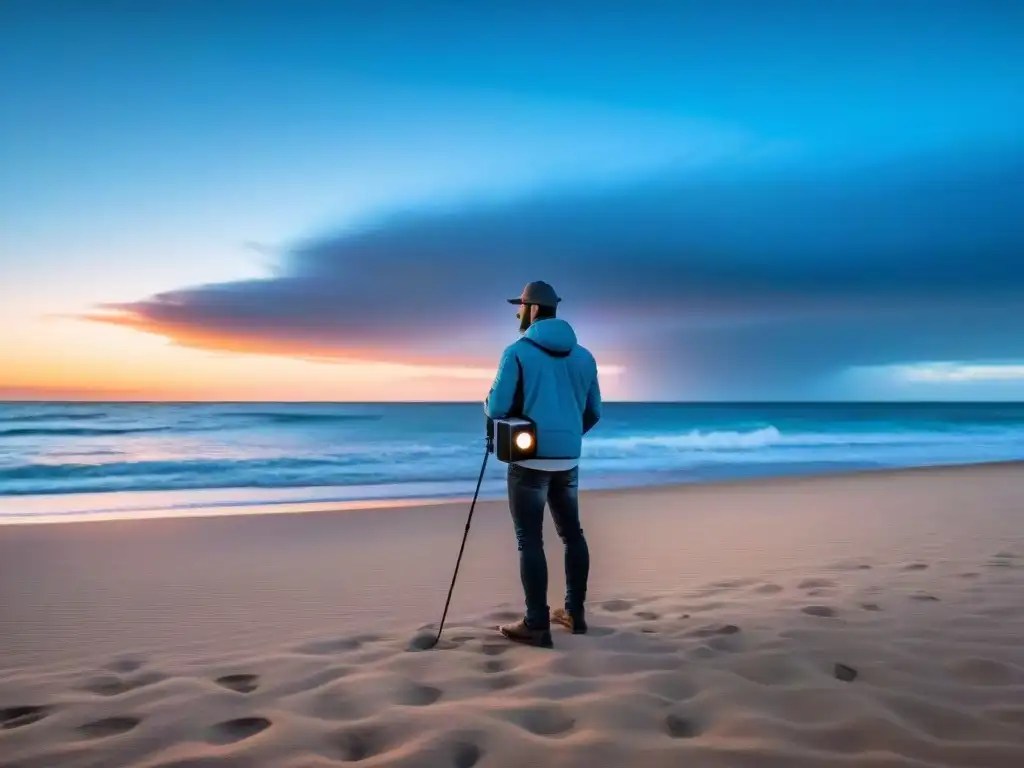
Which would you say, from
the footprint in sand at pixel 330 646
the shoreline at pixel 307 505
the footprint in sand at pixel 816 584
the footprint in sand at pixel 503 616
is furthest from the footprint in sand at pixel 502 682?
the shoreline at pixel 307 505

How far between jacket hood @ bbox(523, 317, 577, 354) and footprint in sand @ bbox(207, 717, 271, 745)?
2169 mm

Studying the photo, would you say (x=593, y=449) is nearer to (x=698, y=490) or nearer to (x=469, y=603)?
(x=698, y=490)

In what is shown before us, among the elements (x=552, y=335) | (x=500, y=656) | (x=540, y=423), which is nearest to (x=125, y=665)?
(x=500, y=656)

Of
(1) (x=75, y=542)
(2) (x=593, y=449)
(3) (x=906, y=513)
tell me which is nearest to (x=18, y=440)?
(2) (x=593, y=449)

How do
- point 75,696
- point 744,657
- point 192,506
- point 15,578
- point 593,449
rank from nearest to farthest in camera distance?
point 75,696, point 744,657, point 15,578, point 192,506, point 593,449

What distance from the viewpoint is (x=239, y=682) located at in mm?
3385

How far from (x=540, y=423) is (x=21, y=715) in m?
2.60

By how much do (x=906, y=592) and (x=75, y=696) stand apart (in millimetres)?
4842

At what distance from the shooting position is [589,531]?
29.4ft

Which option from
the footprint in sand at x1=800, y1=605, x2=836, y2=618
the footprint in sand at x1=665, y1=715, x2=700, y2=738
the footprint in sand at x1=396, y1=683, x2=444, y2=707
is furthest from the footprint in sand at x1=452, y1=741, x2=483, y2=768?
the footprint in sand at x1=800, y1=605, x2=836, y2=618

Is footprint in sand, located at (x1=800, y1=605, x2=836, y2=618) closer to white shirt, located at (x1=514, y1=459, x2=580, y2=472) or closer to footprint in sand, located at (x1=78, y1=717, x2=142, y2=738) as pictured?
white shirt, located at (x1=514, y1=459, x2=580, y2=472)

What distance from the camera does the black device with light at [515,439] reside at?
12.5ft

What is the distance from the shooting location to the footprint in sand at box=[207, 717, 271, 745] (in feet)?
8.98

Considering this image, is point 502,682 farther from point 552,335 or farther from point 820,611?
point 820,611
